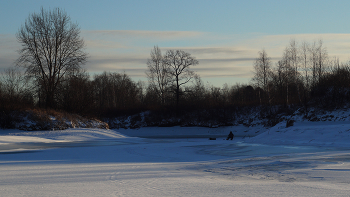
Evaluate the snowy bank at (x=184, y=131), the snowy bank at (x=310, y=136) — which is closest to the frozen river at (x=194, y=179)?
the snowy bank at (x=310, y=136)

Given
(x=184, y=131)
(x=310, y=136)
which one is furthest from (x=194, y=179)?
(x=184, y=131)

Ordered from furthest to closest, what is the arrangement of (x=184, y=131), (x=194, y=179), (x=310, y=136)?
1. (x=184, y=131)
2. (x=310, y=136)
3. (x=194, y=179)

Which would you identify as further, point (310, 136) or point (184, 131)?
point (184, 131)

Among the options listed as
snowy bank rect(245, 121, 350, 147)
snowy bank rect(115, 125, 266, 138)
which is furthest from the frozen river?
snowy bank rect(115, 125, 266, 138)

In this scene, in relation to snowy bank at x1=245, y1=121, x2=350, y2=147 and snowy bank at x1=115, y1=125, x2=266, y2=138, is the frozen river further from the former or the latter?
snowy bank at x1=115, y1=125, x2=266, y2=138

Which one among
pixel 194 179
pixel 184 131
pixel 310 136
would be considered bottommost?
pixel 184 131

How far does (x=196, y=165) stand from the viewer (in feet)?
34.5

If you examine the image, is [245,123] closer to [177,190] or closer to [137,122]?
[137,122]

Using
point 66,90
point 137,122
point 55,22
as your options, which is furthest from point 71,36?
point 137,122

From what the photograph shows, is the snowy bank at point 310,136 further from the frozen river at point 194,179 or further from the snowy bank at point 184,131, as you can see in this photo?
the snowy bank at point 184,131

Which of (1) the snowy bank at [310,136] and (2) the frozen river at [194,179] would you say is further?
(1) the snowy bank at [310,136]

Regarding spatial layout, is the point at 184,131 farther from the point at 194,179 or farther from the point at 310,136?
the point at 194,179

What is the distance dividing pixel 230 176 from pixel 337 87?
3053 centimetres

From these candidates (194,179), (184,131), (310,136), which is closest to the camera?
(194,179)
